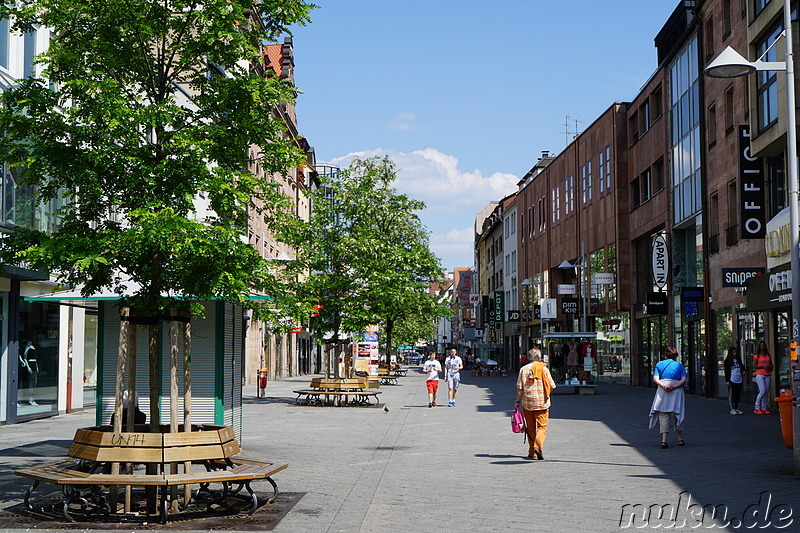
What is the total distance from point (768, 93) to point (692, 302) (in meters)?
11.6

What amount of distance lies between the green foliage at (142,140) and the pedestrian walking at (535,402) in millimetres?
5390

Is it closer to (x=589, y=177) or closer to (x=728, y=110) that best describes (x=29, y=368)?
(x=728, y=110)

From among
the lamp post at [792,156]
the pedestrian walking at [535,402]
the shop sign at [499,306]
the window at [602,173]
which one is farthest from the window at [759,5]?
the shop sign at [499,306]

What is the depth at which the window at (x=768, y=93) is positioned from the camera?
23.1 metres

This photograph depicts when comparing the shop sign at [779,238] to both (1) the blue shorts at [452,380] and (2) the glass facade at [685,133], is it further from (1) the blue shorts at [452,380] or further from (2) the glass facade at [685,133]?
(2) the glass facade at [685,133]

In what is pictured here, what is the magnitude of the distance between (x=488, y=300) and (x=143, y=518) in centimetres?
8750

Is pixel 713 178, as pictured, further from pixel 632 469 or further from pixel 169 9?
pixel 169 9

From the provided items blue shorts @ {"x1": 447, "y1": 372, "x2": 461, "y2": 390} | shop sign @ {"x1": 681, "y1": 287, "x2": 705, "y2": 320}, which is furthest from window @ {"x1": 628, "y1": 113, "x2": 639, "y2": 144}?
blue shorts @ {"x1": 447, "y1": 372, "x2": 461, "y2": 390}

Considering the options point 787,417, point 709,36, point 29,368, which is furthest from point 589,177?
point 787,417

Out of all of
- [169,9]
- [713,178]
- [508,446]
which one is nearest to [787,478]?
[508,446]

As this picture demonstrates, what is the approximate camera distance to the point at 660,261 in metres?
38.3

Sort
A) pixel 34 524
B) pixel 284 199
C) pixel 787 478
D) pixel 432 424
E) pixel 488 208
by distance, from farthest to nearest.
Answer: pixel 488 208, pixel 432 424, pixel 284 199, pixel 787 478, pixel 34 524

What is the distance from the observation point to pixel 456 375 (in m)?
30.6

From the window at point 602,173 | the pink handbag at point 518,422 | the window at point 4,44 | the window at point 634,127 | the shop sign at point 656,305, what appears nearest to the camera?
the pink handbag at point 518,422
